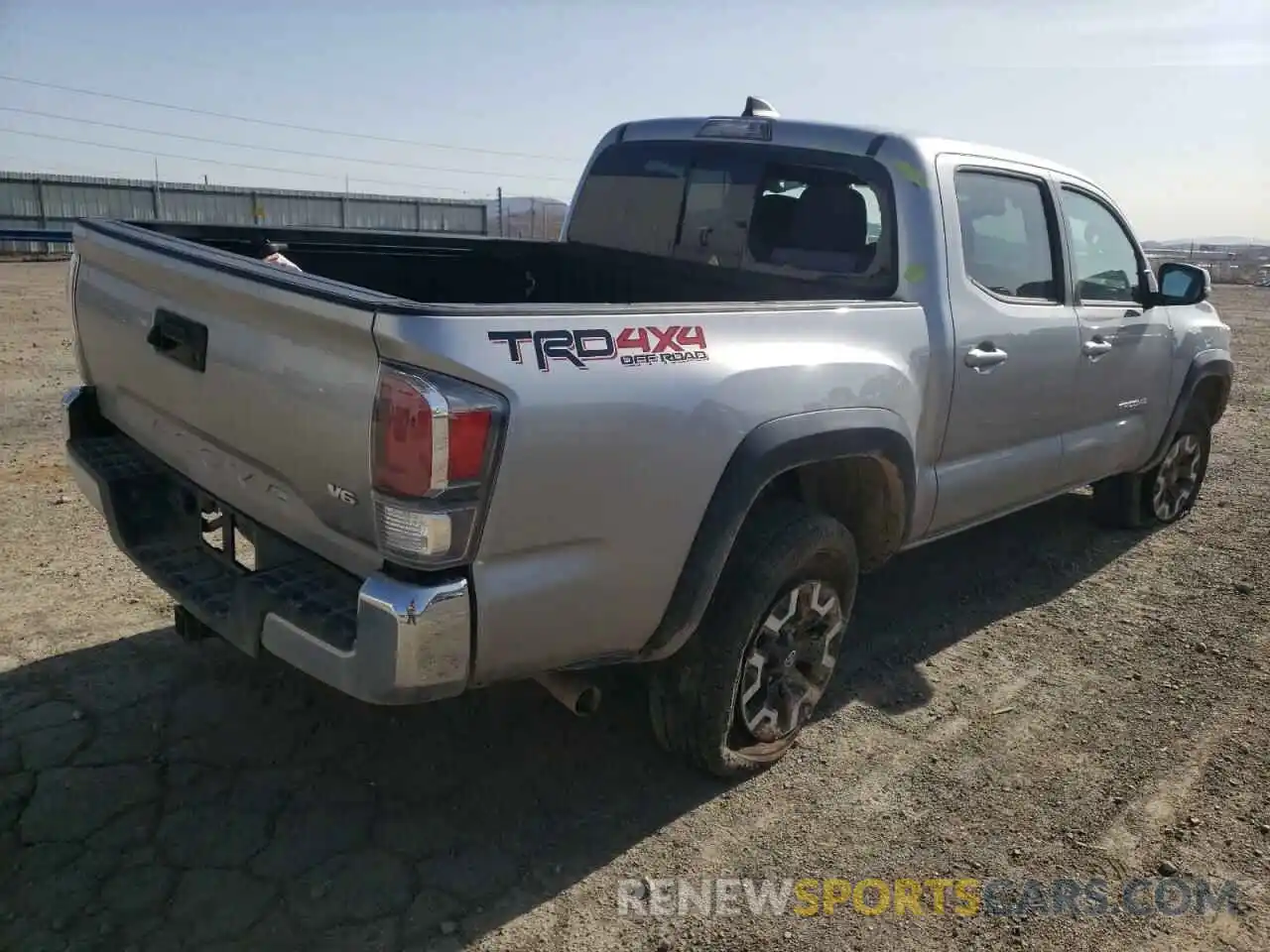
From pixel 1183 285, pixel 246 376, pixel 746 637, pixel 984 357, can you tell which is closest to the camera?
pixel 246 376

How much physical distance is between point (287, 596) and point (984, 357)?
8.64ft

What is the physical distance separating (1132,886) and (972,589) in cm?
224

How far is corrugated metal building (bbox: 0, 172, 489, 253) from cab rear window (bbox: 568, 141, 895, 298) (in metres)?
20.6

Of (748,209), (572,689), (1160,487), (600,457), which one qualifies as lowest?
(1160,487)

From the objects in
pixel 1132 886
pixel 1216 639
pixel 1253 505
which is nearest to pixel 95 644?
pixel 1132 886

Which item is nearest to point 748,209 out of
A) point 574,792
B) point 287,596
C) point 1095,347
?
point 1095,347

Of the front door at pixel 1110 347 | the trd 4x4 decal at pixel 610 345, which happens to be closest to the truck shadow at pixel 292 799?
the trd 4x4 decal at pixel 610 345

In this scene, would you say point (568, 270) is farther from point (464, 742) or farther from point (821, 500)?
point (464, 742)

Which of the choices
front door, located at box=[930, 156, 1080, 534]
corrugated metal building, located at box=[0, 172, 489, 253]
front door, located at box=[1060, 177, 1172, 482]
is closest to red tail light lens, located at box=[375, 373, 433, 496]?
front door, located at box=[930, 156, 1080, 534]

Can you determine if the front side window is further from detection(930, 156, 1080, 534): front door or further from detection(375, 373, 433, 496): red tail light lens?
detection(375, 373, 433, 496): red tail light lens

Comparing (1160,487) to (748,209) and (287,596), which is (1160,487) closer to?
(748,209)

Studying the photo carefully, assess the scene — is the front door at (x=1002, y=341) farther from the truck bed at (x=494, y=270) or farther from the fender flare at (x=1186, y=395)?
the fender flare at (x=1186, y=395)

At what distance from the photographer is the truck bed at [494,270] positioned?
3.94 m

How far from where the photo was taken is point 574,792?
10.3ft
